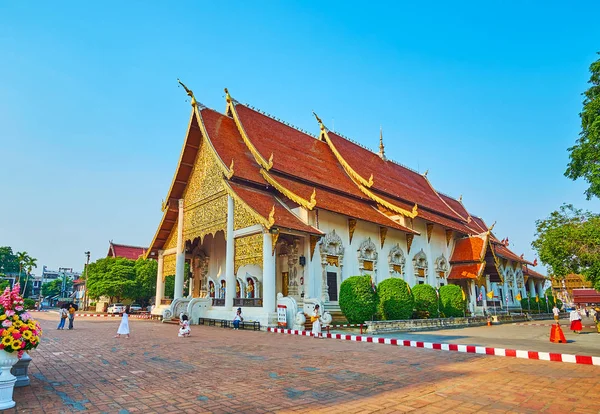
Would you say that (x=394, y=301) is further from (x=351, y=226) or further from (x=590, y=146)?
(x=590, y=146)

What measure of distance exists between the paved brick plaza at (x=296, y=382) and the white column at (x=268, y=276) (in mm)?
5580

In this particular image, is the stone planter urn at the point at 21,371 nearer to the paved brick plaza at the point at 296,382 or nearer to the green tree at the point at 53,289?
the paved brick plaza at the point at 296,382

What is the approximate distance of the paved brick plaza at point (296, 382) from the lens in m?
4.10

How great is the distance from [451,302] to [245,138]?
465 inches

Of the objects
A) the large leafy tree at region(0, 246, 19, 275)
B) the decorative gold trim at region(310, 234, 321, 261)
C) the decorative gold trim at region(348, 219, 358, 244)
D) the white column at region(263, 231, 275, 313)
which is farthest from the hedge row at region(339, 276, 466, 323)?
the large leafy tree at region(0, 246, 19, 275)

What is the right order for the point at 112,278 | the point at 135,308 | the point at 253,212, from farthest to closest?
the point at 135,308 → the point at 112,278 → the point at 253,212

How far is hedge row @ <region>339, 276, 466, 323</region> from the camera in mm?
13484

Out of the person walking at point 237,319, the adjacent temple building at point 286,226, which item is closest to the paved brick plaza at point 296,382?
the person walking at point 237,319

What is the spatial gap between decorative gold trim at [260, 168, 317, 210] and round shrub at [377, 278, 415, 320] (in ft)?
13.2

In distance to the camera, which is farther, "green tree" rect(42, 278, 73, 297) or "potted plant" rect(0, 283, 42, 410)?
"green tree" rect(42, 278, 73, 297)

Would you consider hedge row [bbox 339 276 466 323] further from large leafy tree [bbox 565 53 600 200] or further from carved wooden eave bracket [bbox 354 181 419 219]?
large leafy tree [bbox 565 53 600 200]

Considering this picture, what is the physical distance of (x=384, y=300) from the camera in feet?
47.9

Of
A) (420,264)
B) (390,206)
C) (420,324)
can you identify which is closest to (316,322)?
(420,324)

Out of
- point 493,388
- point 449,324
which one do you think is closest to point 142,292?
point 449,324
